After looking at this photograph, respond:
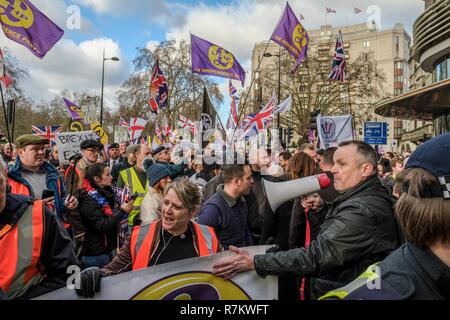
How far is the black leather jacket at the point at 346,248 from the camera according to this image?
2.34 meters

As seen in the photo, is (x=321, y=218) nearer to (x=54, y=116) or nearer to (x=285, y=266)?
(x=285, y=266)

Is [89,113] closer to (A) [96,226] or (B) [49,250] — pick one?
(A) [96,226]

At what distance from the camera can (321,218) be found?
343cm

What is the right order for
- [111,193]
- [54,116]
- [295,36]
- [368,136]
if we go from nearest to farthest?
[111,193] < [295,36] < [368,136] < [54,116]

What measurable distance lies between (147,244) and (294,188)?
3.37 ft

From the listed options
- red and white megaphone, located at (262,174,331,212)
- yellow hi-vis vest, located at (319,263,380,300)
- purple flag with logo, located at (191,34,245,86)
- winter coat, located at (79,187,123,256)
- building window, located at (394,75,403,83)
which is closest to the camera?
yellow hi-vis vest, located at (319,263,380,300)

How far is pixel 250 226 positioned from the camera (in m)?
4.62

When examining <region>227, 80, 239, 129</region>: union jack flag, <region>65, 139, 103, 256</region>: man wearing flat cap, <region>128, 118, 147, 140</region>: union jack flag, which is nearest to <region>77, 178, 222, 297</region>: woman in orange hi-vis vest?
<region>65, 139, 103, 256</region>: man wearing flat cap

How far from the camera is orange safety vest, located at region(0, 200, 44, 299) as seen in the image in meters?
2.08

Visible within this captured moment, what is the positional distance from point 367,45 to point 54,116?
62.1m

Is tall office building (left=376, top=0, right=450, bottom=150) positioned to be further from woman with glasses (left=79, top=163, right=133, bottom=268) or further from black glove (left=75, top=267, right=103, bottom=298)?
black glove (left=75, top=267, right=103, bottom=298)

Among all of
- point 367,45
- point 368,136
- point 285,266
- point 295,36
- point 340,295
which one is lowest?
point 285,266

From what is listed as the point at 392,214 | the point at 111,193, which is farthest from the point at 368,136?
the point at 392,214

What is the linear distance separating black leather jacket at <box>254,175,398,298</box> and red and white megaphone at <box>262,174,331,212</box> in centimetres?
21
